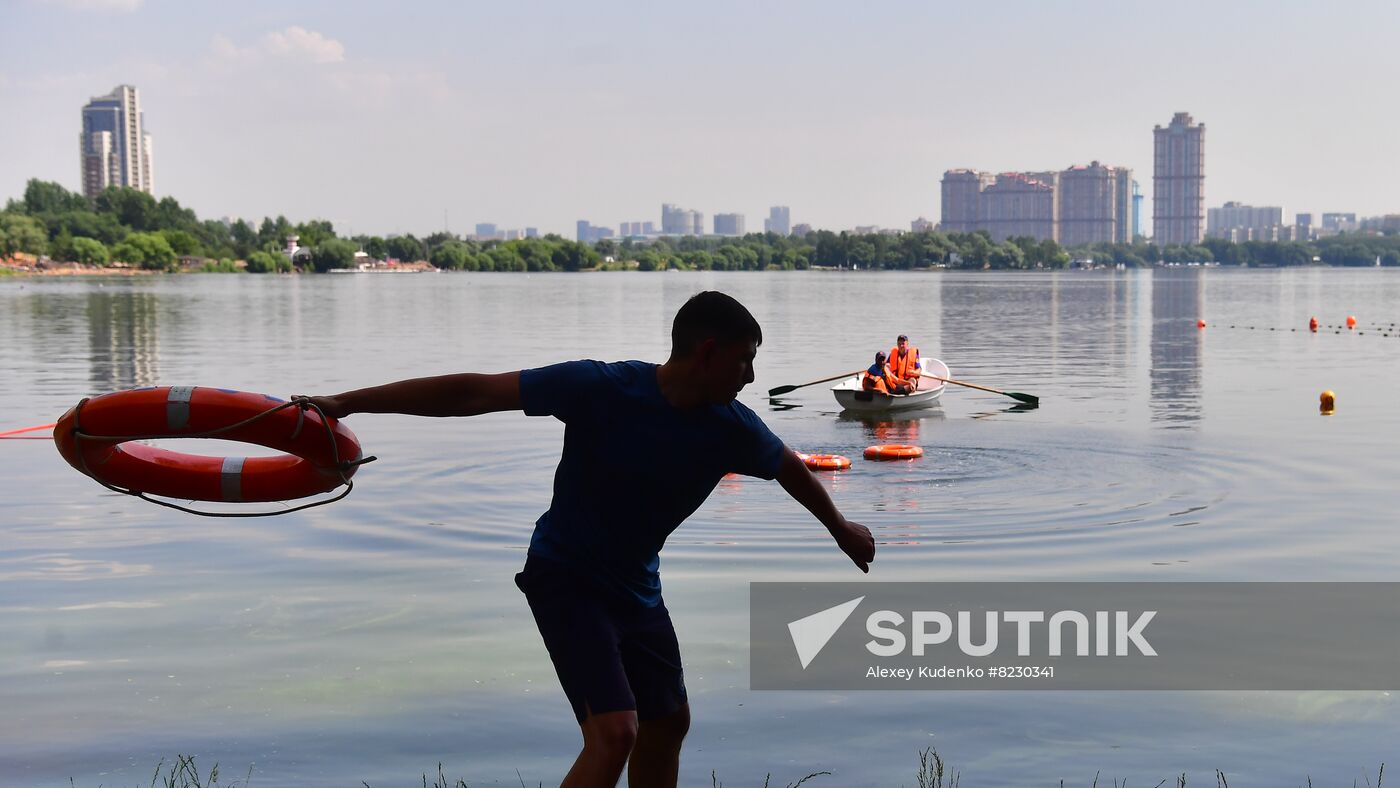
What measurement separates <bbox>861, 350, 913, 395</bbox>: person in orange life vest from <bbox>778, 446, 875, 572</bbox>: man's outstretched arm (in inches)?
796

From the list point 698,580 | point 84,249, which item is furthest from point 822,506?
point 84,249

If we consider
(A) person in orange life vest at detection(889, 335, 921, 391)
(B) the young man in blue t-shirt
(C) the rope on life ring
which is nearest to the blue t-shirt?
(B) the young man in blue t-shirt

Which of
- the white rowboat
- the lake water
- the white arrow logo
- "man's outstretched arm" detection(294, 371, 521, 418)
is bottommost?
the white arrow logo

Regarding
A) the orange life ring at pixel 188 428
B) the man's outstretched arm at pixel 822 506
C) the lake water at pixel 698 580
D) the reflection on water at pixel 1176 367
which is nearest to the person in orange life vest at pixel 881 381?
the lake water at pixel 698 580

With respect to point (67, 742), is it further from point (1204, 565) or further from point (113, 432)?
point (1204, 565)

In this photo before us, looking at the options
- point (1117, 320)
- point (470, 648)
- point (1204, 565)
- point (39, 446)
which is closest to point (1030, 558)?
point (1204, 565)

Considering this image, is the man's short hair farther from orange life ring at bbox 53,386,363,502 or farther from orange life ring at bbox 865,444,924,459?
orange life ring at bbox 865,444,924,459

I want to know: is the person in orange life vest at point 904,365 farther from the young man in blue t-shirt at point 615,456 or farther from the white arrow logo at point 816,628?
the young man in blue t-shirt at point 615,456

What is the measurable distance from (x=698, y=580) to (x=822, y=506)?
666 centimetres

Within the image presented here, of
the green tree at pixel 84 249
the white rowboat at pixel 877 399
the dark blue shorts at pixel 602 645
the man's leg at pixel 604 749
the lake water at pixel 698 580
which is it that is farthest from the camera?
the green tree at pixel 84 249

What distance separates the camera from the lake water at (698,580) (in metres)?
7.75

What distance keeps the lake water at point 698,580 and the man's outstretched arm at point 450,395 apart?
2.87 meters

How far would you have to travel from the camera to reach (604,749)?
4.73m

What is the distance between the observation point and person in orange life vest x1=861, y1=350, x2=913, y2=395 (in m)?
25.7
